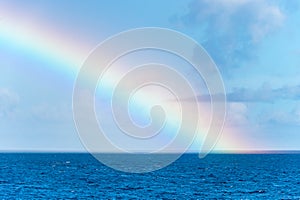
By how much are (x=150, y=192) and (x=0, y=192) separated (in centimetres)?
2665

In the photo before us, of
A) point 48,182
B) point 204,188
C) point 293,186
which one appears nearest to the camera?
point 204,188

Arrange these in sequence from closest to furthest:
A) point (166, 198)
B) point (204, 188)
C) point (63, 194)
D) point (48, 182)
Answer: point (166, 198)
point (63, 194)
point (204, 188)
point (48, 182)

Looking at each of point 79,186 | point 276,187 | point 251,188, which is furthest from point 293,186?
point 79,186

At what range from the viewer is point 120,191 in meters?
85.9

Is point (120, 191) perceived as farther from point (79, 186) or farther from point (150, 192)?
point (79, 186)

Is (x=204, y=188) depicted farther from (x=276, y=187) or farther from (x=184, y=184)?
(x=276, y=187)

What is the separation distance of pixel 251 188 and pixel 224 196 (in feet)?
52.2

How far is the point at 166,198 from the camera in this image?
7612cm

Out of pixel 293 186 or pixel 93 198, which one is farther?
pixel 293 186

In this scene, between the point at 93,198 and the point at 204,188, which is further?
the point at 204,188

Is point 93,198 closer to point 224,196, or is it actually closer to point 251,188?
point 224,196

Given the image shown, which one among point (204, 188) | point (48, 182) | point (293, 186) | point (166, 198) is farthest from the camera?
point (48, 182)

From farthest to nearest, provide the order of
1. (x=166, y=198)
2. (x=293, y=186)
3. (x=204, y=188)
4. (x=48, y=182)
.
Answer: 1. (x=48, y=182)
2. (x=293, y=186)
3. (x=204, y=188)
4. (x=166, y=198)

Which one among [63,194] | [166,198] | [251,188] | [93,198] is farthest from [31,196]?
[251,188]
